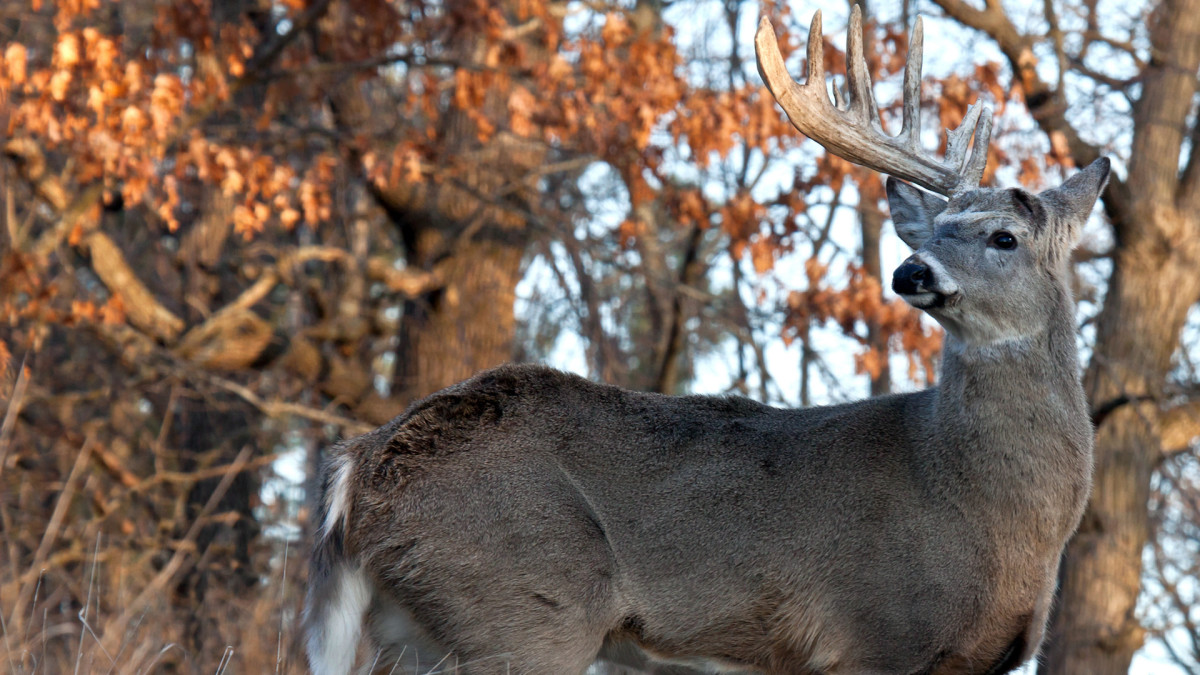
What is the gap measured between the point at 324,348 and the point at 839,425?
7.20 meters

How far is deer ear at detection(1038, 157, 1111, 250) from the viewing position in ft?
16.7

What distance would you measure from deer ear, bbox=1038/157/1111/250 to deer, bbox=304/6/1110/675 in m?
0.03

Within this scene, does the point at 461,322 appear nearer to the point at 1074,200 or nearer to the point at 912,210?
the point at 912,210

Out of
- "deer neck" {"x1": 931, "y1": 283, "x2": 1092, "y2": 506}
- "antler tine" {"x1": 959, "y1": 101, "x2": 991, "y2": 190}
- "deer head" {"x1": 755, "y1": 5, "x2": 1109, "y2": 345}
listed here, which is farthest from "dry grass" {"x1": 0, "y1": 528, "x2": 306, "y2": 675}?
"antler tine" {"x1": 959, "y1": 101, "x2": 991, "y2": 190}

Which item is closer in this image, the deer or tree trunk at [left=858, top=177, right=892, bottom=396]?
the deer

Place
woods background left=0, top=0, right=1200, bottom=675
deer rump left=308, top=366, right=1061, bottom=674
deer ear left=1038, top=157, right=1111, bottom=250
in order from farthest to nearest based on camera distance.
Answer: woods background left=0, top=0, right=1200, bottom=675 < deer ear left=1038, top=157, right=1111, bottom=250 < deer rump left=308, top=366, right=1061, bottom=674

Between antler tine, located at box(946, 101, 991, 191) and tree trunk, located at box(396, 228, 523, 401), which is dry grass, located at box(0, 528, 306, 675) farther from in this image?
antler tine, located at box(946, 101, 991, 191)

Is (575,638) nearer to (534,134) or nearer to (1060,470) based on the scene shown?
(1060,470)

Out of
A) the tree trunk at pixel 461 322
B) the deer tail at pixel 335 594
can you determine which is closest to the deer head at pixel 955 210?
the deer tail at pixel 335 594

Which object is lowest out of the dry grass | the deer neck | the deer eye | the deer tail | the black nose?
the dry grass

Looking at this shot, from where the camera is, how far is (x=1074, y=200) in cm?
514

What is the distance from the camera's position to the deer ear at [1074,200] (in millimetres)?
5090

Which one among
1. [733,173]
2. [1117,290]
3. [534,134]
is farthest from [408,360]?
[1117,290]

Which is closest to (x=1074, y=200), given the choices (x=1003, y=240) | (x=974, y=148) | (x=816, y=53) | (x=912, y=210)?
(x=1003, y=240)
